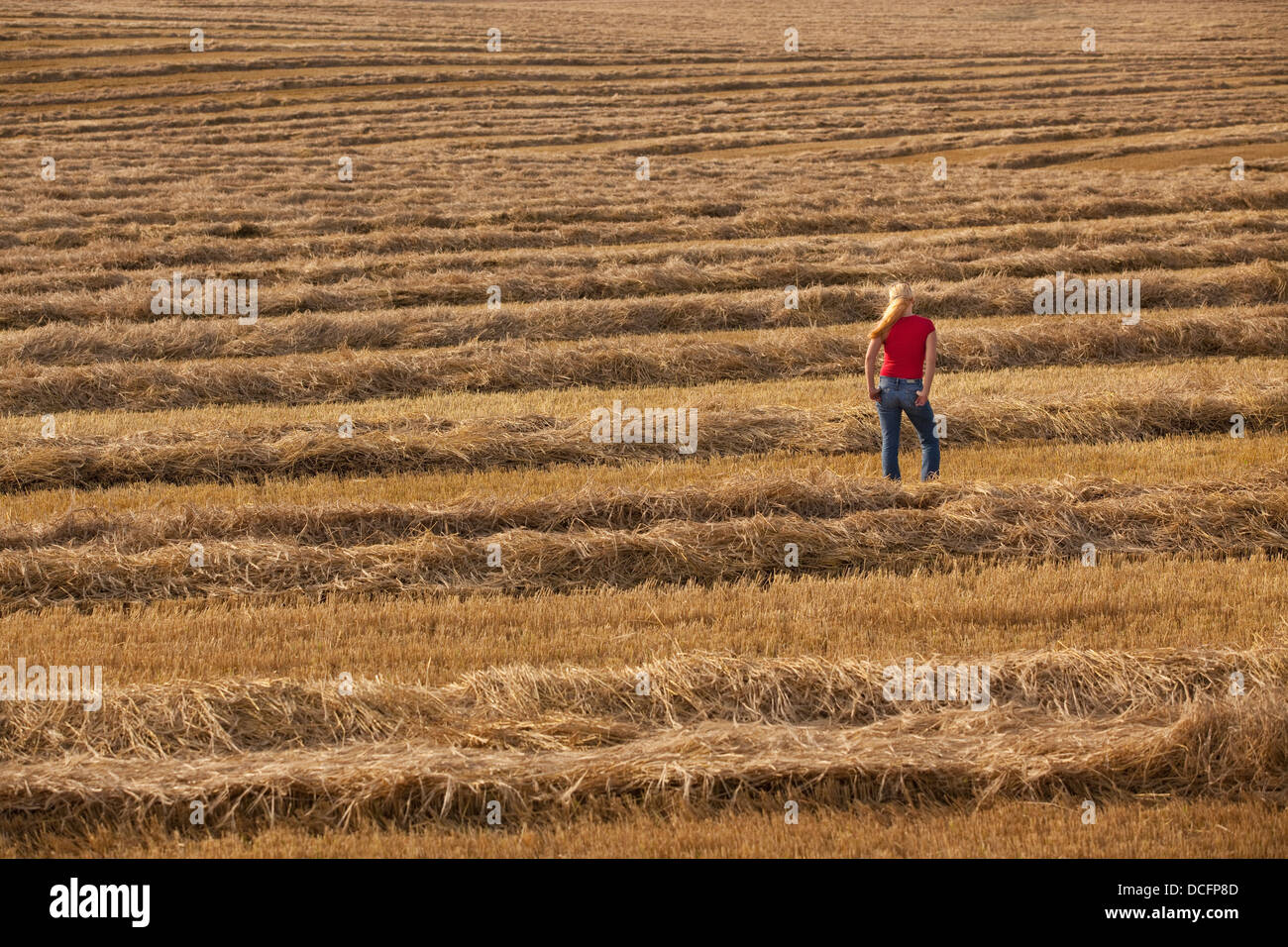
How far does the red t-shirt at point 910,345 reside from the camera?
30.0ft

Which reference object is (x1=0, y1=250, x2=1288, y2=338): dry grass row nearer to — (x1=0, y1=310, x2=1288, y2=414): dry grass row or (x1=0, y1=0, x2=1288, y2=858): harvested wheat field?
(x1=0, y1=0, x2=1288, y2=858): harvested wheat field

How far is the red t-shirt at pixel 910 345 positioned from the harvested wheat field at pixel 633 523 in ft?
2.98

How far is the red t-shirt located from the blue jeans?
0.27ft

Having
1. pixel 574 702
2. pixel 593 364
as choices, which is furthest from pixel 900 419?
pixel 593 364

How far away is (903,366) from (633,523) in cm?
243

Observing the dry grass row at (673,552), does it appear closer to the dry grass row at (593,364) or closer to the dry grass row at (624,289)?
the dry grass row at (593,364)

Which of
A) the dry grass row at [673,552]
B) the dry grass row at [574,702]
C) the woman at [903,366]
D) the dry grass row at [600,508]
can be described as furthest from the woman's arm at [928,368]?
the dry grass row at [574,702]

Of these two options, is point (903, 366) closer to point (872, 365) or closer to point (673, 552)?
point (872, 365)

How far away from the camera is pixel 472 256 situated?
63.2 feet

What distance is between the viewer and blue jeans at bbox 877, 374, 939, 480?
9.24 meters

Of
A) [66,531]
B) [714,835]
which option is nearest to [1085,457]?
[714,835]

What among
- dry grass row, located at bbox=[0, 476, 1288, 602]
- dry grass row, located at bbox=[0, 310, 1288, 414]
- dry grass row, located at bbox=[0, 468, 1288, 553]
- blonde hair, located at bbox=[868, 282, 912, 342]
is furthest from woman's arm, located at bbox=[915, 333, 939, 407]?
dry grass row, located at bbox=[0, 310, 1288, 414]

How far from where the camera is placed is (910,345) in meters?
9.16
